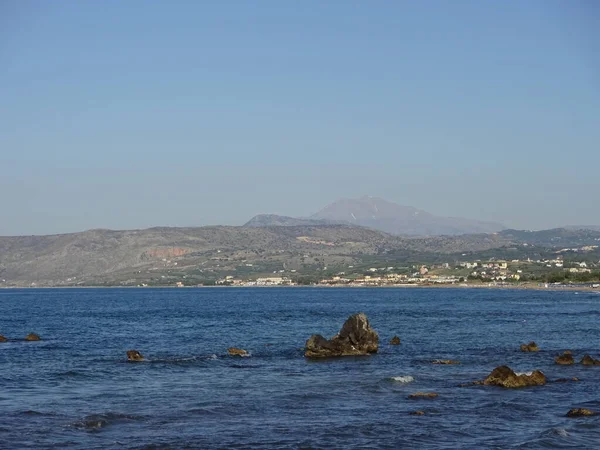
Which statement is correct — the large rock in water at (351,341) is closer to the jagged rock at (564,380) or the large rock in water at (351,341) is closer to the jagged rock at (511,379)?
the jagged rock at (511,379)

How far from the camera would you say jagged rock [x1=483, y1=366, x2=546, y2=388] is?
149 feet

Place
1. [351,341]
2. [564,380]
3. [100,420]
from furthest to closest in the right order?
[351,341] < [564,380] < [100,420]

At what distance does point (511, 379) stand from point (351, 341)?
2255cm

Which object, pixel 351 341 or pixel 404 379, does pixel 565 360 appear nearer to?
pixel 404 379

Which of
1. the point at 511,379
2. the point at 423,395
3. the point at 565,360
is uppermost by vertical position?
the point at 511,379

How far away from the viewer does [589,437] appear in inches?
1277

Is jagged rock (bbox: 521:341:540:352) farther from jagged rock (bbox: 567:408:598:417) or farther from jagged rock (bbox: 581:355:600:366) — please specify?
jagged rock (bbox: 567:408:598:417)

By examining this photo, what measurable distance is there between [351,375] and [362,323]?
Result: 15022 mm

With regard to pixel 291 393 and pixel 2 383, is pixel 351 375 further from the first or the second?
pixel 2 383

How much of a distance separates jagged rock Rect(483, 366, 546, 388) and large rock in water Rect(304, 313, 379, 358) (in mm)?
20045

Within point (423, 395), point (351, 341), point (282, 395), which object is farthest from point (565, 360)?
point (282, 395)

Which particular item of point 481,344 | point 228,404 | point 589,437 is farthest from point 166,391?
point 481,344

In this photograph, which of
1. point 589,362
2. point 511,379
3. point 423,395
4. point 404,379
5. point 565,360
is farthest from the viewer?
point 565,360

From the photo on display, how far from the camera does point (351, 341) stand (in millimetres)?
66750
